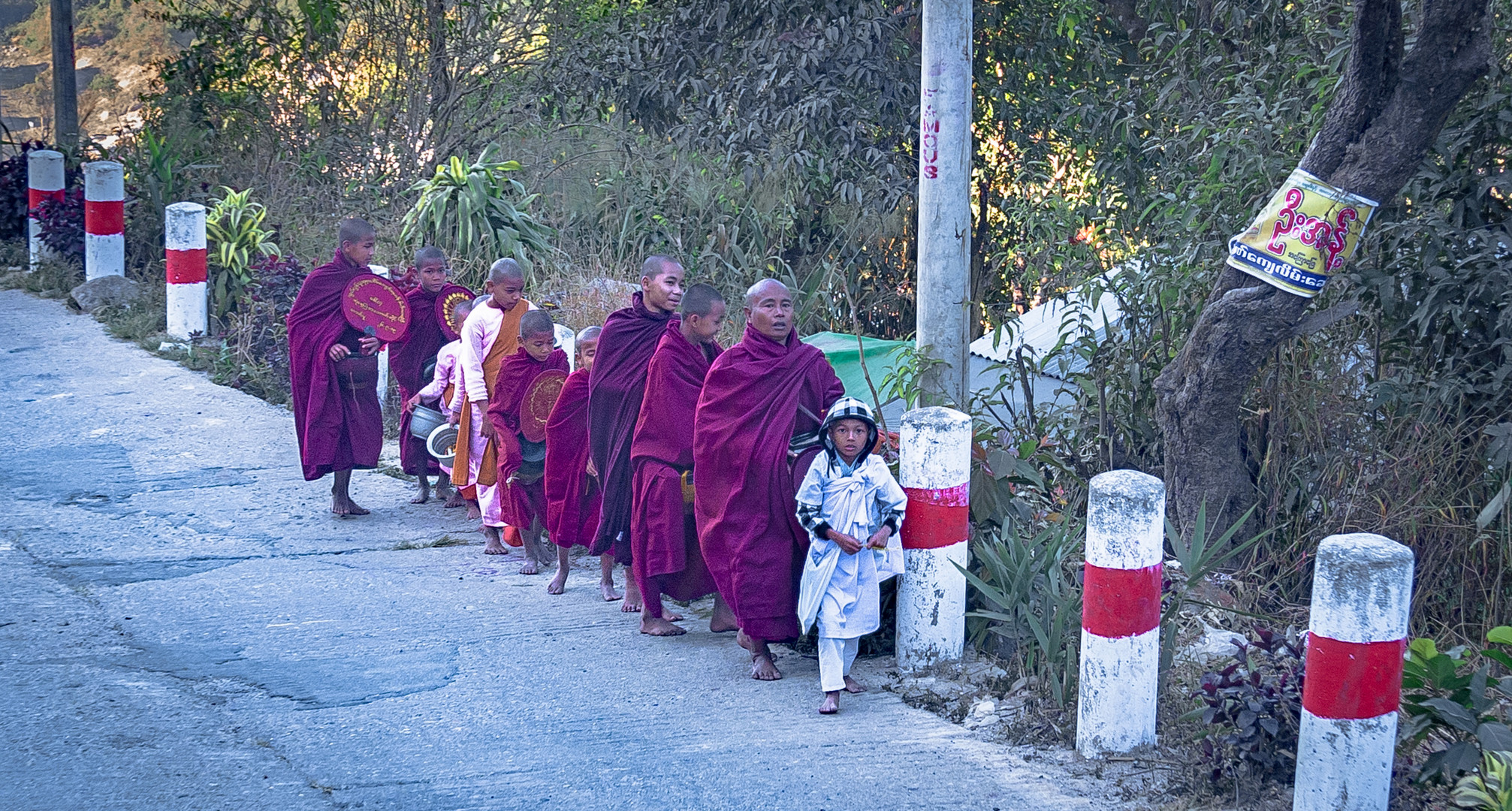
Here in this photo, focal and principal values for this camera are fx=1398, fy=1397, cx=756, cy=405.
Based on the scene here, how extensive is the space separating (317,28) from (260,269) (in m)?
4.24

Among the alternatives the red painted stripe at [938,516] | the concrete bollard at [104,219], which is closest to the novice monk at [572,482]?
the red painted stripe at [938,516]

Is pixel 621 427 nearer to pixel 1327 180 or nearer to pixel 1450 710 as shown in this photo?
pixel 1327 180

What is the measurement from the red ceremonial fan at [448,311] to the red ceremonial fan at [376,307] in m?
0.19

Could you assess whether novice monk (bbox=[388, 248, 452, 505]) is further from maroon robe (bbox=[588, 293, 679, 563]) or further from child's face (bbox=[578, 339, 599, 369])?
maroon robe (bbox=[588, 293, 679, 563])

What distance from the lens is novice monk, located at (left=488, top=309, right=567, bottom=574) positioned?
22.5 ft

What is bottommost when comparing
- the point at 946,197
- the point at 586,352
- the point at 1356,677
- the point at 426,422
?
the point at 1356,677

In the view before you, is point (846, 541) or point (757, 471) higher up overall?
point (757, 471)

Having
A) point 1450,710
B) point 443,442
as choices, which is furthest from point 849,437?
point 443,442

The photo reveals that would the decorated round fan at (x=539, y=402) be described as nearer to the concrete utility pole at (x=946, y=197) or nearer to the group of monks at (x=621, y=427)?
the group of monks at (x=621, y=427)

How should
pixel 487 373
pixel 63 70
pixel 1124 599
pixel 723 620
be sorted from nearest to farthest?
1. pixel 1124 599
2. pixel 723 620
3. pixel 487 373
4. pixel 63 70

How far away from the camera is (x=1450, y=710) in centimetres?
390

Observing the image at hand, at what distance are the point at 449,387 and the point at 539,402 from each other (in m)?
1.10

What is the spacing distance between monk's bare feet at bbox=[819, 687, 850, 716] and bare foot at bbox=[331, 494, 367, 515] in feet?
12.1

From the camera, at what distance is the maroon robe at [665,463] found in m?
5.77
